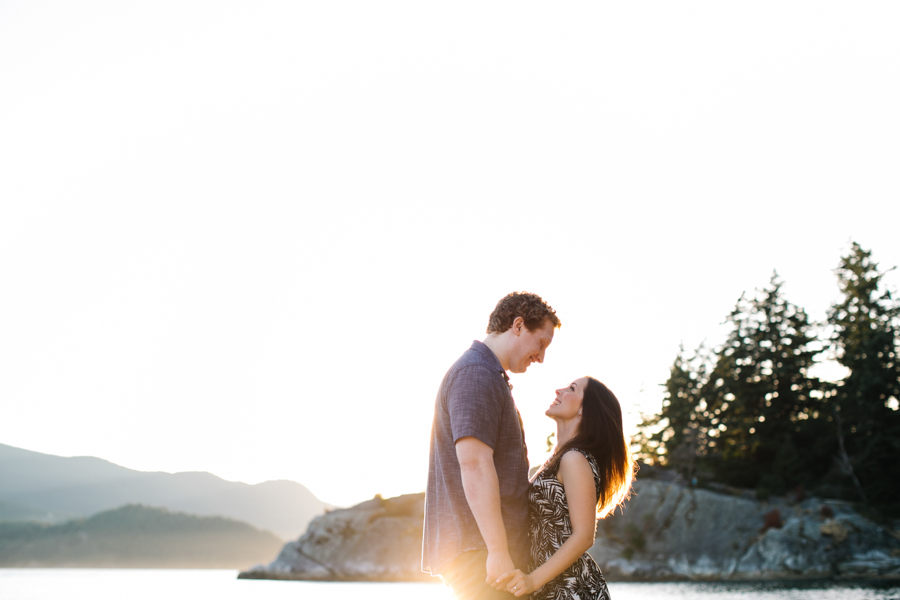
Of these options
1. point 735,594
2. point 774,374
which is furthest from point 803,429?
point 735,594

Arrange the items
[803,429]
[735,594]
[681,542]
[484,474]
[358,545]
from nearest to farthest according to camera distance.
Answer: [484,474] < [735,594] < [681,542] < [803,429] < [358,545]

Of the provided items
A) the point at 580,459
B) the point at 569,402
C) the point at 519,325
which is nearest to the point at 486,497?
the point at 580,459

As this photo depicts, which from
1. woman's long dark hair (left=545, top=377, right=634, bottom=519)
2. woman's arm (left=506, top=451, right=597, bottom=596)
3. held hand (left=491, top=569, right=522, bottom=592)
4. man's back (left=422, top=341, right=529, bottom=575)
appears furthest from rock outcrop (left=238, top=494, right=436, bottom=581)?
held hand (left=491, top=569, right=522, bottom=592)

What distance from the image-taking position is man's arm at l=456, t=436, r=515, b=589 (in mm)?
3180

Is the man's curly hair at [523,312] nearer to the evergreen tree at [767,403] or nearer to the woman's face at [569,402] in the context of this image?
the woman's face at [569,402]

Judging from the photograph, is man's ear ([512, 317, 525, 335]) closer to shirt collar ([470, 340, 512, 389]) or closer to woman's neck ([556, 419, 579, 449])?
shirt collar ([470, 340, 512, 389])

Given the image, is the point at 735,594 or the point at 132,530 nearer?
the point at 735,594

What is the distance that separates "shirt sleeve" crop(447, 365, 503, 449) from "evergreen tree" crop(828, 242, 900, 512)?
52.6 metres

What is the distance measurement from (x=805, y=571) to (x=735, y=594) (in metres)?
12.8

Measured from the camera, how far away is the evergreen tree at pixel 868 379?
47.6 m

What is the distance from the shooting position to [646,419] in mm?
68250

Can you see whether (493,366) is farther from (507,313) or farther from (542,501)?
(542,501)

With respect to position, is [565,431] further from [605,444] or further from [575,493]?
[575,493]

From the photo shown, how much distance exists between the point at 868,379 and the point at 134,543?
157624 millimetres
